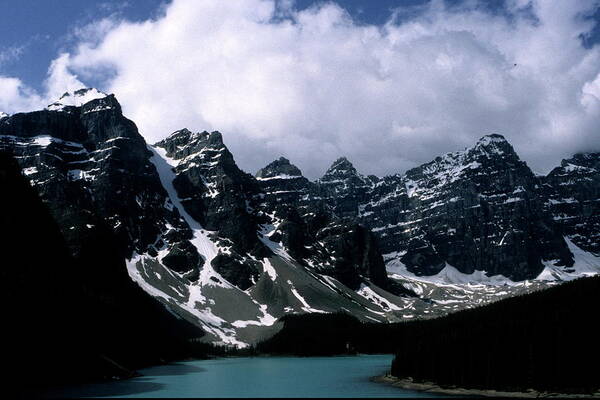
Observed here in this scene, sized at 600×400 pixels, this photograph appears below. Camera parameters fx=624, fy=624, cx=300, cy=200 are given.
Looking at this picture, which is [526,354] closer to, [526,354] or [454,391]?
[526,354]

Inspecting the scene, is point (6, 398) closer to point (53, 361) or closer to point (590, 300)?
point (53, 361)

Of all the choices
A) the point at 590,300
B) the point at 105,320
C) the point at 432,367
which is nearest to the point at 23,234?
the point at 105,320

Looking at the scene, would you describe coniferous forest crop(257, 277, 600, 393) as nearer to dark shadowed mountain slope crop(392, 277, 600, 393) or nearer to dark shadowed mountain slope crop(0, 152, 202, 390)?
dark shadowed mountain slope crop(392, 277, 600, 393)

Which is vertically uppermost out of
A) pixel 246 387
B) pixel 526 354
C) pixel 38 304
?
pixel 38 304

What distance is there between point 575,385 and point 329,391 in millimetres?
42278

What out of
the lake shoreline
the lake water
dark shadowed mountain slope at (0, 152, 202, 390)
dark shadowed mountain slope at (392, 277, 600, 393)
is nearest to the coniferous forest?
dark shadowed mountain slope at (392, 277, 600, 393)

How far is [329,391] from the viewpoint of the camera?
11569cm

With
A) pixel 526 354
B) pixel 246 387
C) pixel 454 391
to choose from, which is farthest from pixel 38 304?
pixel 526 354

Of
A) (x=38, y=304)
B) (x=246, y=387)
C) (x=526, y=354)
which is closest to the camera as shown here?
(x=526, y=354)

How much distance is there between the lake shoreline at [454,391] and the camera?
102 meters

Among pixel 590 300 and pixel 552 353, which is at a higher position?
pixel 590 300

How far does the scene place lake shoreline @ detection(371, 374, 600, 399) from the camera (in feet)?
336

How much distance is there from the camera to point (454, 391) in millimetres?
115000

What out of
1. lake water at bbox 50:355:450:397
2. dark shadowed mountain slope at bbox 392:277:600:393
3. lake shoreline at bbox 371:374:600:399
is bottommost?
lake water at bbox 50:355:450:397
